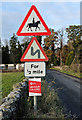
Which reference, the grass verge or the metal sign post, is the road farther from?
the metal sign post

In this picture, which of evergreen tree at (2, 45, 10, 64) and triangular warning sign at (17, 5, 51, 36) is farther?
evergreen tree at (2, 45, 10, 64)

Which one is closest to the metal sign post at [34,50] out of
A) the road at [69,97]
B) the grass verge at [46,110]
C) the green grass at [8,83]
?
the grass verge at [46,110]

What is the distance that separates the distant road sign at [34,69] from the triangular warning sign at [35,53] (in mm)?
117

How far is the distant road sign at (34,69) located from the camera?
419 centimetres

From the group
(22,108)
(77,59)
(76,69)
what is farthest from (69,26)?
(22,108)

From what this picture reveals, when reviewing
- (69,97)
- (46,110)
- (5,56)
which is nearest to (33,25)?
(46,110)

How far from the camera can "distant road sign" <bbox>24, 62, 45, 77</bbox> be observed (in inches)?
165

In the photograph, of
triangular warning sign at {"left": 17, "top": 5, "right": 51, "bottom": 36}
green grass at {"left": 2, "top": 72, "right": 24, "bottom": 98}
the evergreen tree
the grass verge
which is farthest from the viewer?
the evergreen tree

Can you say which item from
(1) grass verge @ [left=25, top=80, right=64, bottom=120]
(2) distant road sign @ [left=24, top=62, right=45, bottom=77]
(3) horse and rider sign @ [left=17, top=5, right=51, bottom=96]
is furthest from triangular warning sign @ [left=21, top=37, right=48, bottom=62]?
(1) grass verge @ [left=25, top=80, right=64, bottom=120]

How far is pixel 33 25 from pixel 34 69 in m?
1.02

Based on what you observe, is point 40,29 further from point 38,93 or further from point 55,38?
point 55,38

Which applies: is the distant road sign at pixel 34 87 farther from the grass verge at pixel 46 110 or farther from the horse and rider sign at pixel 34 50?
the grass verge at pixel 46 110

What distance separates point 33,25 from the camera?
13.6 ft

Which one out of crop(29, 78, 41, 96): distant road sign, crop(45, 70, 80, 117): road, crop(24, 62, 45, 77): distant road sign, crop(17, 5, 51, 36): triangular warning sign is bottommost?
crop(45, 70, 80, 117): road
